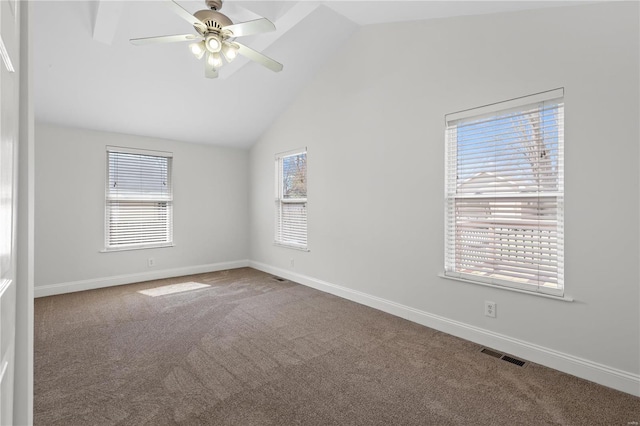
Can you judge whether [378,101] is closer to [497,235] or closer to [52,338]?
[497,235]

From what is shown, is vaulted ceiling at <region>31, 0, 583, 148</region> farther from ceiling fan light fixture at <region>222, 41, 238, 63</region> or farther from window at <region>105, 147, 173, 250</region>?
ceiling fan light fixture at <region>222, 41, 238, 63</region>

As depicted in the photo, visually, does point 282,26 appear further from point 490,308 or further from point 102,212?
point 102,212

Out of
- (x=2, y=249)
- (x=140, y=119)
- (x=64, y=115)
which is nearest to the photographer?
(x=2, y=249)

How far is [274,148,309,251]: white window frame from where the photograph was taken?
4820 millimetres

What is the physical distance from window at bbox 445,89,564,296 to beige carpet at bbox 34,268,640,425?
28.9 inches

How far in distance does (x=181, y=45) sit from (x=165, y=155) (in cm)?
216

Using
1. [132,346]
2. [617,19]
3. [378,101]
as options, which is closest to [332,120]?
[378,101]

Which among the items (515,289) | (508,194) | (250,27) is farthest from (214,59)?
(515,289)

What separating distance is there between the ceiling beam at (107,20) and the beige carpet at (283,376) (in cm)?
284

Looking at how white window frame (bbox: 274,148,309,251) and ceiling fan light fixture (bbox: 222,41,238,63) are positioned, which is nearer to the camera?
ceiling fan light fixture (bbox: 222,41,238,63)

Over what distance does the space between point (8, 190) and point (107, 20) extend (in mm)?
2910

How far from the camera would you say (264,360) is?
8.30 feet

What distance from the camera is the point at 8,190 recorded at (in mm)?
736

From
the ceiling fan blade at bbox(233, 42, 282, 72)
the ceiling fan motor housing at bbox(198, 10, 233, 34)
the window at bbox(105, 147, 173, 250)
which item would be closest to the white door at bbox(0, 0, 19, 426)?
the ceiling fan motor housing at bbox(198, 10, 233, 34)
